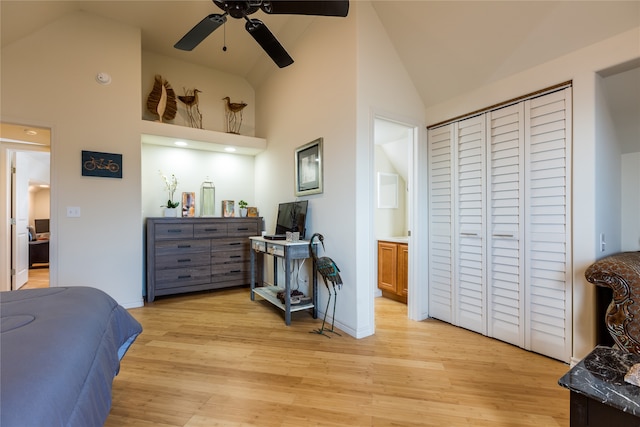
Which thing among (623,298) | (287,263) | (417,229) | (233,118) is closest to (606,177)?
(623,298)

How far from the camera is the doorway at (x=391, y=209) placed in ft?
11.6

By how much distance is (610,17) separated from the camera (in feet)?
5.90

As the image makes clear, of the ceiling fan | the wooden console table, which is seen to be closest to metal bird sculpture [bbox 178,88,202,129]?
the ceiling fan

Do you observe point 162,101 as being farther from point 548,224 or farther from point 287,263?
point 548,224

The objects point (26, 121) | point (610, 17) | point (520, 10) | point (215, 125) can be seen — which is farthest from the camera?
point (215, 125)

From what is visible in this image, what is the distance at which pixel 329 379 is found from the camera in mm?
1906

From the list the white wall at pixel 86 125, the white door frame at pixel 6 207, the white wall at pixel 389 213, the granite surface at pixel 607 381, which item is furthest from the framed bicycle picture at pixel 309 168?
the white door frame at pixel 6 207

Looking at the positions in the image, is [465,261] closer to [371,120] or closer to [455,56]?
[371,120]

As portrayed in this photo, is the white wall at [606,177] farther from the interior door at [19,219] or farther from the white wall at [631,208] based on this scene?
the interior door at [19,219]

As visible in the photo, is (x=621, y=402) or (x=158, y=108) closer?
(x=621, y=402)

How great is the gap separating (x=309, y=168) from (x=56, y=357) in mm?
2675

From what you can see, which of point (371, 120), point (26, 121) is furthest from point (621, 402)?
point (26, 121)

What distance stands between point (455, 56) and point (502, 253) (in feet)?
5.99

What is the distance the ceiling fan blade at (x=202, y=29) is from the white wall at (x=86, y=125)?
146 centimetres
